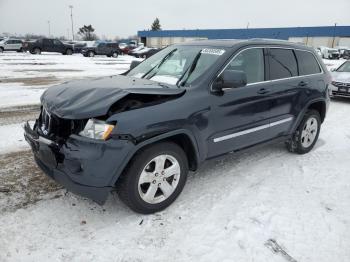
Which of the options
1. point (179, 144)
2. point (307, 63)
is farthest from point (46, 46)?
point (179, 144)

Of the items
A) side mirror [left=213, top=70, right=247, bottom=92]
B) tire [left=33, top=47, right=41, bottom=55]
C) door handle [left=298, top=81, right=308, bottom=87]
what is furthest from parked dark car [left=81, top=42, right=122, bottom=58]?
side mirror [left=213, top=70, right=247, bottom=92]

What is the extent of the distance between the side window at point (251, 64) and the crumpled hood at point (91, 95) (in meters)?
1.00

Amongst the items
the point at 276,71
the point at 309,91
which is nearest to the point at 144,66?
the point at 276,71

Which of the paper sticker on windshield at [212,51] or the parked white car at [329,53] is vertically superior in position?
the paper sticker on windshield at [212,51]

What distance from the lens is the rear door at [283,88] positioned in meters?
4.53

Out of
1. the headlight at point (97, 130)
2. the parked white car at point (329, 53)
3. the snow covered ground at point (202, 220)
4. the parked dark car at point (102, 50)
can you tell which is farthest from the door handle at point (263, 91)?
the parked white car at point (329, 53)

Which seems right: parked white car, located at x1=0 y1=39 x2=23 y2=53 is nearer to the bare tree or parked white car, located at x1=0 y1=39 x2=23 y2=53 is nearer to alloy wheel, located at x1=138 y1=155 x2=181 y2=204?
alloy wheel, located at x1=138 y1=155 x2=181 y2=204

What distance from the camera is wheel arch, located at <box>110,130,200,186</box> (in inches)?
119

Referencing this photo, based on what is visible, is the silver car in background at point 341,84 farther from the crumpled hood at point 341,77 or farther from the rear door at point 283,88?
→ the rear door at point 283,88

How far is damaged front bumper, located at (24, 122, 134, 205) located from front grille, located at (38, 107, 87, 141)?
0.35 ft

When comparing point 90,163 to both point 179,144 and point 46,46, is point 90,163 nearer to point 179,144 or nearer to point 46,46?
point 179,144

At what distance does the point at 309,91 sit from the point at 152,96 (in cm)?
292

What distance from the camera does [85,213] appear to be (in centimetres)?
344

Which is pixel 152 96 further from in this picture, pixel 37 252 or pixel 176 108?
pixel 37 252
